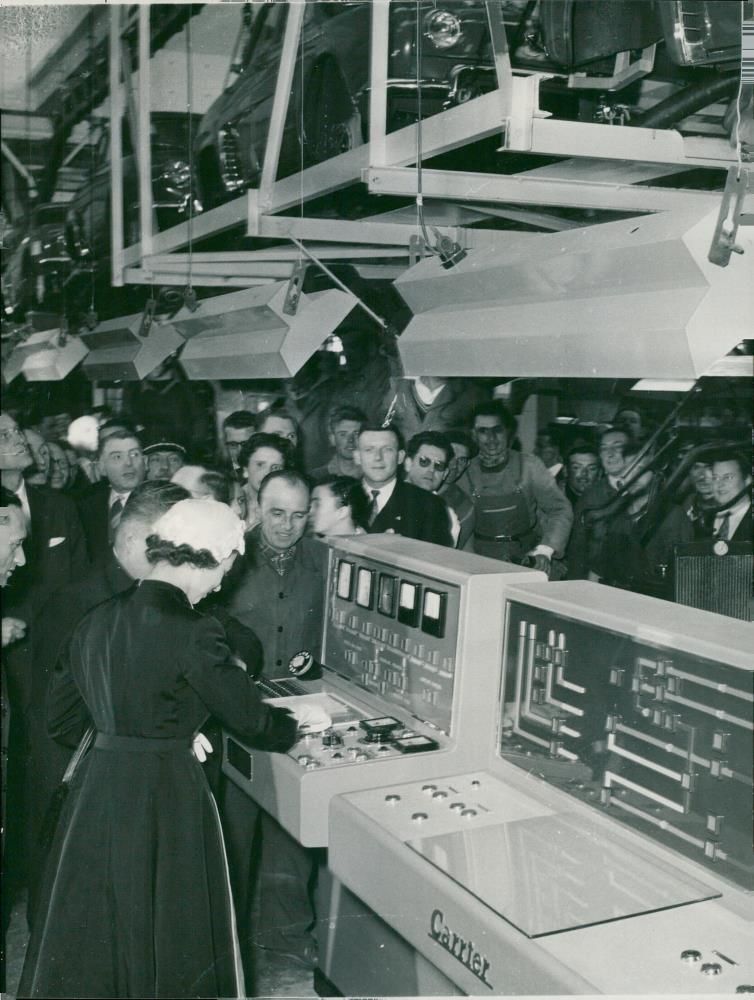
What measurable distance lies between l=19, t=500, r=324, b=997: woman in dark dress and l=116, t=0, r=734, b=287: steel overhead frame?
3.61 feet

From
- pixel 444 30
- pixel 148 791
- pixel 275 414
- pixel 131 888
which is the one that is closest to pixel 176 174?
pixel 275 414

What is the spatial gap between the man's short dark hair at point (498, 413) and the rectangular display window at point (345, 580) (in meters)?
1.20

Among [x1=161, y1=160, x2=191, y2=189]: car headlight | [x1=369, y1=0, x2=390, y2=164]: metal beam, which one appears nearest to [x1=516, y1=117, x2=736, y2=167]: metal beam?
[x1=369, y1=0, x2=390, y2=164]: metal beam

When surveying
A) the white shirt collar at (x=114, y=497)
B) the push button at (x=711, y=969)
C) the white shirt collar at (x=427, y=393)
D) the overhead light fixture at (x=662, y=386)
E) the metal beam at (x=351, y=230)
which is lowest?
the push button at (x=711, y=969)

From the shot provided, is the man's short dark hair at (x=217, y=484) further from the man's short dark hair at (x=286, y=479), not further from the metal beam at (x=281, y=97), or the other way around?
the metal beam at (x=281, y=97)

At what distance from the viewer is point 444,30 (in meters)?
3.32

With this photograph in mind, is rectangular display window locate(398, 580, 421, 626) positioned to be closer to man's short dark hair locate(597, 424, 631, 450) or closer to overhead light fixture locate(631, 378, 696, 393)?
man's short dark hair locate(597, 424, 631, 450)

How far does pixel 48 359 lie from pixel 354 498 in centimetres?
158

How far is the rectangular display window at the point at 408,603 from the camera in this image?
8.18 feet

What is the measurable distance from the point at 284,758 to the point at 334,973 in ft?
2.42

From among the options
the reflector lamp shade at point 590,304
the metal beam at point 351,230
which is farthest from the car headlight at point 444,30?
the reflector lamp shade at point 590,304

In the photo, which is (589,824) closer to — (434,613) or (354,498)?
(434,613)

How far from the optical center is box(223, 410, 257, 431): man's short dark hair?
4.19 m

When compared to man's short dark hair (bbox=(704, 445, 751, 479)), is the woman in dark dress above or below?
below
